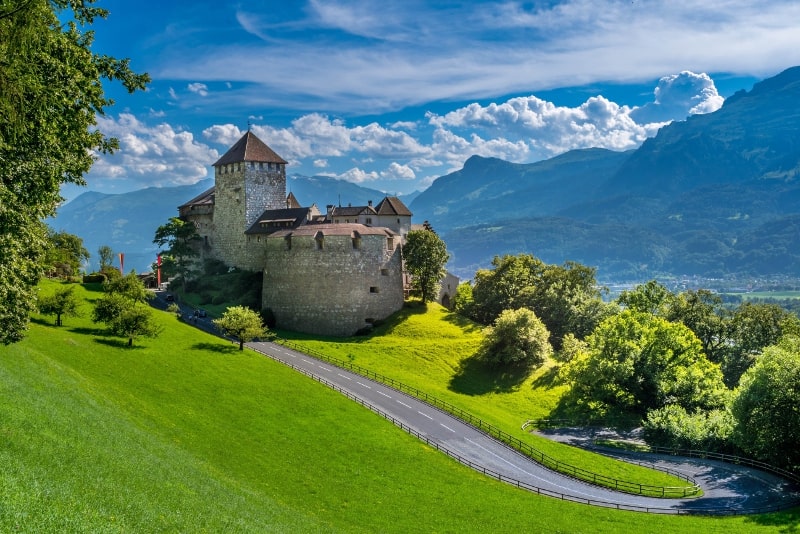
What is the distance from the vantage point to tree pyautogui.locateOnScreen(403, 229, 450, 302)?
84.6 metres

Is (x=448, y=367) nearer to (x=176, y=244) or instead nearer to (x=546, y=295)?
(x=546, y=295)

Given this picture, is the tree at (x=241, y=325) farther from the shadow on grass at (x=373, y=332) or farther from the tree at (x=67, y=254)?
the tree at (x=67, y=254)

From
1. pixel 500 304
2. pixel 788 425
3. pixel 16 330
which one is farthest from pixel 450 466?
pixel 500 304

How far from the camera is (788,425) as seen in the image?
138ft

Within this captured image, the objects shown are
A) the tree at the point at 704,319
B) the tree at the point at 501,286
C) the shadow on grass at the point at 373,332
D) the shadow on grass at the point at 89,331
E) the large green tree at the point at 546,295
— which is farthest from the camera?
the tree at the point at 501,286

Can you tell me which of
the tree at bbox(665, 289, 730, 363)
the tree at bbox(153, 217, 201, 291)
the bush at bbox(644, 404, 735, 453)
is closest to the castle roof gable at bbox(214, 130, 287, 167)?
the tree at bbox(153, 217, 201, 291)

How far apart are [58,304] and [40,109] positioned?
38.6m

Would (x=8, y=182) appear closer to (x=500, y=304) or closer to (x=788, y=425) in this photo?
(x=788, y=425)

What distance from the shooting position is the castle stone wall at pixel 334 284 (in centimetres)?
8081

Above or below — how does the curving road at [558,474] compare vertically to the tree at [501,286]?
below

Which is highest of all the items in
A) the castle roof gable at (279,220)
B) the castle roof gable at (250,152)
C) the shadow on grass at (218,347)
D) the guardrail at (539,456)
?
the castle roof gable at (250,152)

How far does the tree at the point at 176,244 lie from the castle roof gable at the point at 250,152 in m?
11.8

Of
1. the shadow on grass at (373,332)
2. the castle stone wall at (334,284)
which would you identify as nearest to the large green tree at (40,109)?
the shadow on grass at (373,332)

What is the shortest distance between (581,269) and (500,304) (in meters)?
13.4
